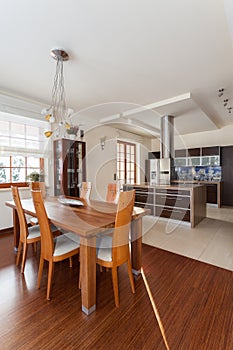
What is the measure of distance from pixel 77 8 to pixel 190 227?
3813 mm

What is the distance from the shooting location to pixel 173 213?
395 cm

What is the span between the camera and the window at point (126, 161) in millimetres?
6207

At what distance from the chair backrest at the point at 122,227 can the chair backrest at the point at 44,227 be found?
24.2 inches

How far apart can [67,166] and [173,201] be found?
2.51m

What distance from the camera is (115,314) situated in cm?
149

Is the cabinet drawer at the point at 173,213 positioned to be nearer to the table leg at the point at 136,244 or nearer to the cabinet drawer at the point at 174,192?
the cabinet drawer at the point at 174,192

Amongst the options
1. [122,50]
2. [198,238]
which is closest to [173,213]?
[198,238]

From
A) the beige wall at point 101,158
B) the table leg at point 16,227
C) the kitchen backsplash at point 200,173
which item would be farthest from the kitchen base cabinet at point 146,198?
the table leg at point 16,227

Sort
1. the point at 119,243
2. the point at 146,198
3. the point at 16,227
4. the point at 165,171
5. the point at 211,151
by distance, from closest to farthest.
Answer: the point at 119,243, the point at 16,227, the point at 146,198, the point at 165,171, the point at 211,151

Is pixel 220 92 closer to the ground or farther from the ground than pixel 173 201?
farther from the ground

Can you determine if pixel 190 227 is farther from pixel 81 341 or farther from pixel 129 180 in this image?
pixel 129 180

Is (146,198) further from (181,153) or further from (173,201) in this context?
(181,153)

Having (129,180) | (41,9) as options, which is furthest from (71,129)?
(129,180)

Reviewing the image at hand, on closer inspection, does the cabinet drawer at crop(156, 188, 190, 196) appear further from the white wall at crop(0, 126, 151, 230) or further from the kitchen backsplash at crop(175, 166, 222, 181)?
the kitchen backsplash at crop(175, 166, 222, 181)
